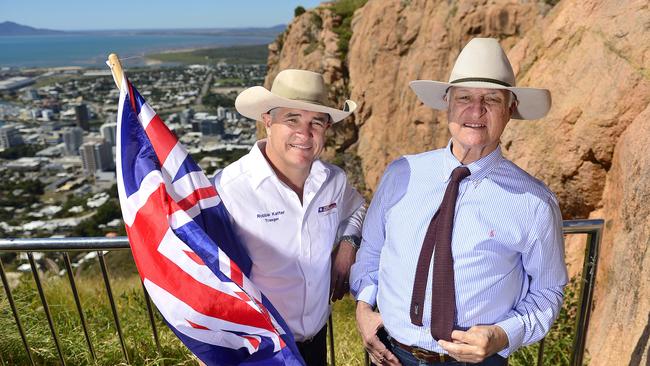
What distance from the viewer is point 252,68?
107m

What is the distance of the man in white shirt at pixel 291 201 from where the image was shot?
259 cm

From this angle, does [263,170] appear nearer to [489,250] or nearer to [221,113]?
[489,250]

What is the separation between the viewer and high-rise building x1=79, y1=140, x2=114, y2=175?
166 ft

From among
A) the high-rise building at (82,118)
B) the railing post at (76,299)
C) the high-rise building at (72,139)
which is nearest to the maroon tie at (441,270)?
the railing post at (76,299)

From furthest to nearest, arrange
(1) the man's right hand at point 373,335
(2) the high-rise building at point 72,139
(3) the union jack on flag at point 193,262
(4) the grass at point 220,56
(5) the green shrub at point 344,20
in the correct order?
(4) the grass at point 220,56, (2) the high-rise building at point 72,139, (5) the green shrub at point 344,20, (1) the man's right hand at point 373,335, (3) the union jack on flag at point 193,262

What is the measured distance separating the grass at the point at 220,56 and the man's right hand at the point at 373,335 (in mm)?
121999

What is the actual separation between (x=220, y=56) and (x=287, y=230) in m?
135

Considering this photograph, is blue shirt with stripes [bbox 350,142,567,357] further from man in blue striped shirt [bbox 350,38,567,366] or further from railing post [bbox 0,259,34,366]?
railing post [bbox 0,259,34,366]

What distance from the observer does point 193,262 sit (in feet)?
7.84

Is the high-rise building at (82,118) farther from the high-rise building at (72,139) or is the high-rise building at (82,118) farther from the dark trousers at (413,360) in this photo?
the dark trousers at (413,360)

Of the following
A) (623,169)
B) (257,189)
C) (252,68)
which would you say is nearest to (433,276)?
(257,189)

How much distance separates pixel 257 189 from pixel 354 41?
63.3ft

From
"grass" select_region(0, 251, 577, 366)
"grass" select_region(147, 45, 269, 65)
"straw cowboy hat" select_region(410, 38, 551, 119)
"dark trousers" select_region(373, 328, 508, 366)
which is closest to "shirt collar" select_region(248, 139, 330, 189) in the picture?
"straw cowboy hat" select_region(410, 38, 551, 119)

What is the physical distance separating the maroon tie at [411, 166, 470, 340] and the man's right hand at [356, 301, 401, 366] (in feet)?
0.93
